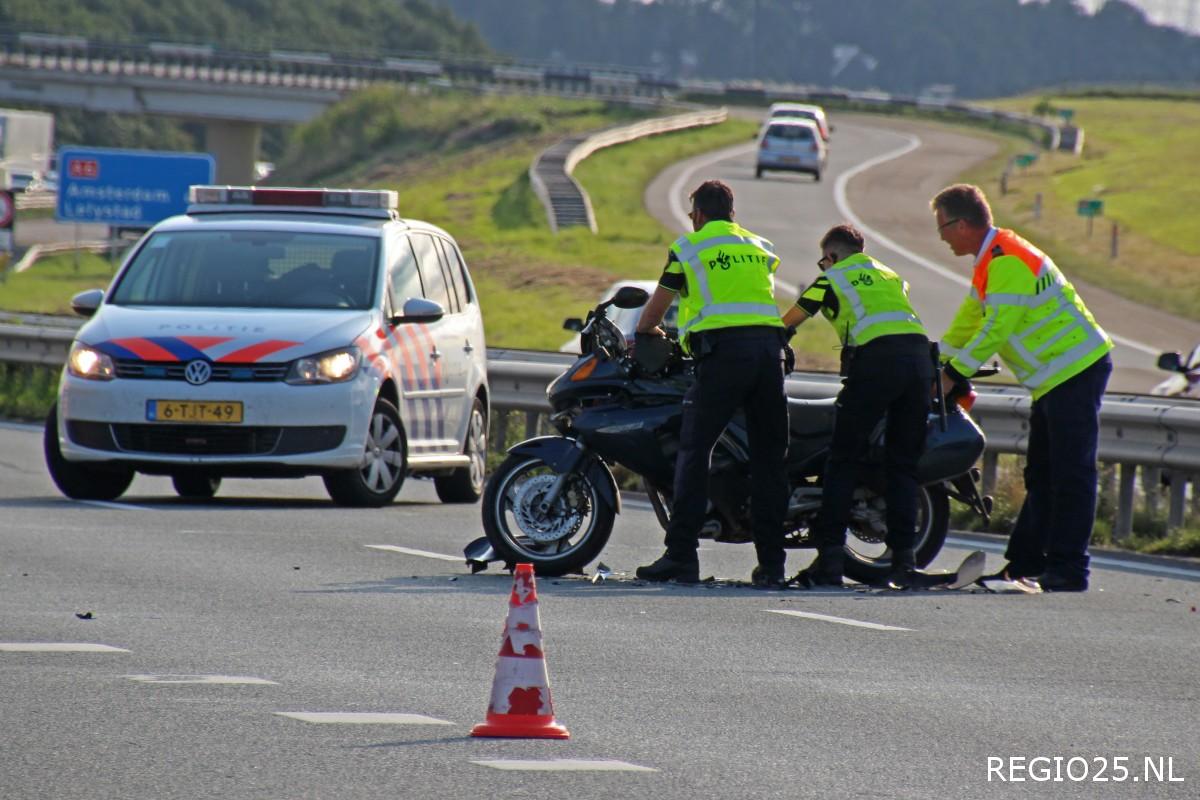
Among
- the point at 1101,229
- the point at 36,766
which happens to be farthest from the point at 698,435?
the point at 1101,229

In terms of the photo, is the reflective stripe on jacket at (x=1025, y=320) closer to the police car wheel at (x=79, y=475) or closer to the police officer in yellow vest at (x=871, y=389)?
the police officer in yellow vest at (x=871, y=389)

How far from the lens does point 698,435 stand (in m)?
9.53

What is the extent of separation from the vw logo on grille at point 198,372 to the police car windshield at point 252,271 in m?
0.78

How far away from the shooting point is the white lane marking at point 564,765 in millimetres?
5844

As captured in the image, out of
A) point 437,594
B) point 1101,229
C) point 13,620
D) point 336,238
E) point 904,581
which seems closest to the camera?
point 13,620

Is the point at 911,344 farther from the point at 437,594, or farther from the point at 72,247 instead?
the point at 72,247

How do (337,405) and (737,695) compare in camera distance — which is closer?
(737,695)

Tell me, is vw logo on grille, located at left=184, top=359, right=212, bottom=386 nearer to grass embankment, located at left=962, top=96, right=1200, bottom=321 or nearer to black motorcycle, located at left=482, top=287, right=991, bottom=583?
black motorcycle, located at left=482, top=287, right=991, bottom=583

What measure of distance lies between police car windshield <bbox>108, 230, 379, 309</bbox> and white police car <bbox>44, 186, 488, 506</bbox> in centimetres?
1

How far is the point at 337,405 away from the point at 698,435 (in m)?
3.36

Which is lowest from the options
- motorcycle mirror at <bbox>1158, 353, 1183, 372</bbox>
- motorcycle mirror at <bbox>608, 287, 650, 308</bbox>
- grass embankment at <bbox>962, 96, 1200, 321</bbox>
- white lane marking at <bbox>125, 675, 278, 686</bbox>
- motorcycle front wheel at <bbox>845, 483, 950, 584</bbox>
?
white lane marking at <bbox>125, 675, 278, 686</bbox>

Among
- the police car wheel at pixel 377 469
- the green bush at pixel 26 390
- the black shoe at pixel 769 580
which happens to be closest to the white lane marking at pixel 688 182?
the green bush at pixel 26 390

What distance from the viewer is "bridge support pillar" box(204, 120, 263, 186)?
3656 inches

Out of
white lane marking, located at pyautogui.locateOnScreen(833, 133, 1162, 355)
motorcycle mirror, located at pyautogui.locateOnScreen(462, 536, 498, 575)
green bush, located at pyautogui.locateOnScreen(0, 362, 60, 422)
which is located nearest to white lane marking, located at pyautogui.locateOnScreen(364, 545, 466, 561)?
motorcycle mirror, located at pyautogui.locateOnScreen(462, 536, 498, 575)
